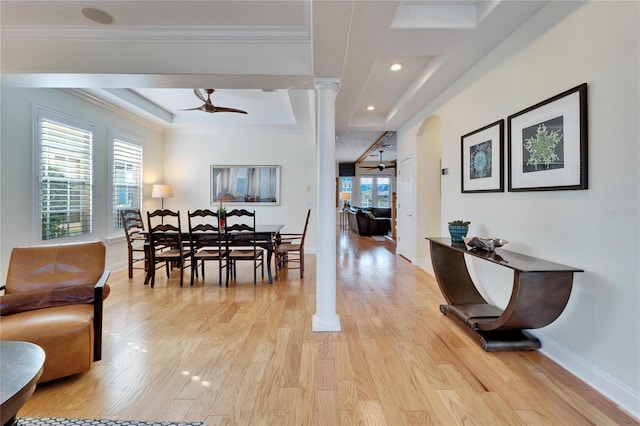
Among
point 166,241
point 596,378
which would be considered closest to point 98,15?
Result: point 166,241

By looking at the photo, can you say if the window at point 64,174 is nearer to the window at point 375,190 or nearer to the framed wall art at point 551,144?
the framed wall art at point 551,144

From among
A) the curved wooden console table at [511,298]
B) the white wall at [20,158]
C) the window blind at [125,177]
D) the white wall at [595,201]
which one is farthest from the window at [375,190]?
the white wall at [595,201]

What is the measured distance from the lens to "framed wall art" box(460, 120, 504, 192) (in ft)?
8.97

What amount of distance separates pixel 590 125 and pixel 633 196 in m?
0.52

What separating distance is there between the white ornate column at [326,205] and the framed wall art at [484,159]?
1.55 meters

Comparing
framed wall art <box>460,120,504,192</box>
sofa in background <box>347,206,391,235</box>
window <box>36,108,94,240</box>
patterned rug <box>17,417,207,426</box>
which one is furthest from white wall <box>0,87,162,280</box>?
sofa in background <box>347,206,391,235</box>

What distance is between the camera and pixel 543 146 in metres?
2.21

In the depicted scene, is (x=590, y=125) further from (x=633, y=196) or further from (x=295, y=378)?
(x=295, y=378)

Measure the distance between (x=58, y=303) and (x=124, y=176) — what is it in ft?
11.8

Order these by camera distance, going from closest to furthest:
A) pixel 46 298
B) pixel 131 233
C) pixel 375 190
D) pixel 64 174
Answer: pixel 46 298 < pixel 64 174 < pixel 131 233 < pixel 375 190

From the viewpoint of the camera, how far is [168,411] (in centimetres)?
163

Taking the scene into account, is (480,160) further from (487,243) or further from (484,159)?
(487,243)

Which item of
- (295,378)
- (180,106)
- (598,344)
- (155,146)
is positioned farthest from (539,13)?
(155,146)

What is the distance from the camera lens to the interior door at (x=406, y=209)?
523 centimetres
